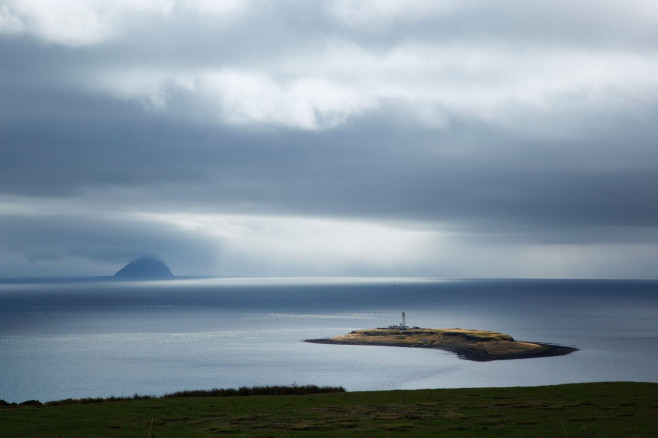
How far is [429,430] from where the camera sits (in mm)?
32094

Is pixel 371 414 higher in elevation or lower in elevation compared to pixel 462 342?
lower

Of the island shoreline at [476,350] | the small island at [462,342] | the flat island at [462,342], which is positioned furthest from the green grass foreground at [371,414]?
the small island at [462,342]

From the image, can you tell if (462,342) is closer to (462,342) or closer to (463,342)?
(462,342)

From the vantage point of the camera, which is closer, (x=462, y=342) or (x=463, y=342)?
(x=463, y=342)

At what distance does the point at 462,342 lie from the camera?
154 m

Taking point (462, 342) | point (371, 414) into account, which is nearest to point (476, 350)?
point (462, 342)

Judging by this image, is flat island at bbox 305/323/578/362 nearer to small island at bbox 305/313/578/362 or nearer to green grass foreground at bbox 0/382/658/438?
small island at bbox 305/313/578/362

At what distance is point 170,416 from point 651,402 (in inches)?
1136

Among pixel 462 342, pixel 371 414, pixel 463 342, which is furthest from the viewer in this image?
pixel 462 342

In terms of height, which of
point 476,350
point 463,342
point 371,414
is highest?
point 463,342

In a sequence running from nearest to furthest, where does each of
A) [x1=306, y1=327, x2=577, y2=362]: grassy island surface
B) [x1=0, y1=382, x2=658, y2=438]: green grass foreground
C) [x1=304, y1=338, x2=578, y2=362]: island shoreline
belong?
[x1=0, y1=382, x2=658, y2=438]: green grass foreground, [x1=304, y1=338, x2=578, y2=362]: island shoreline, [x1=306, y1=327, x2=577, y2=362]: grassy island surface

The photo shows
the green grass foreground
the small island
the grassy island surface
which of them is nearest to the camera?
the green grass foreground

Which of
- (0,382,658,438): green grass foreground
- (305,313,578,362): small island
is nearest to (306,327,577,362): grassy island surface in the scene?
(305,313,578,362): small island

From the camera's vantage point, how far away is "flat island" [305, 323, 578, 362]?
14025cm
